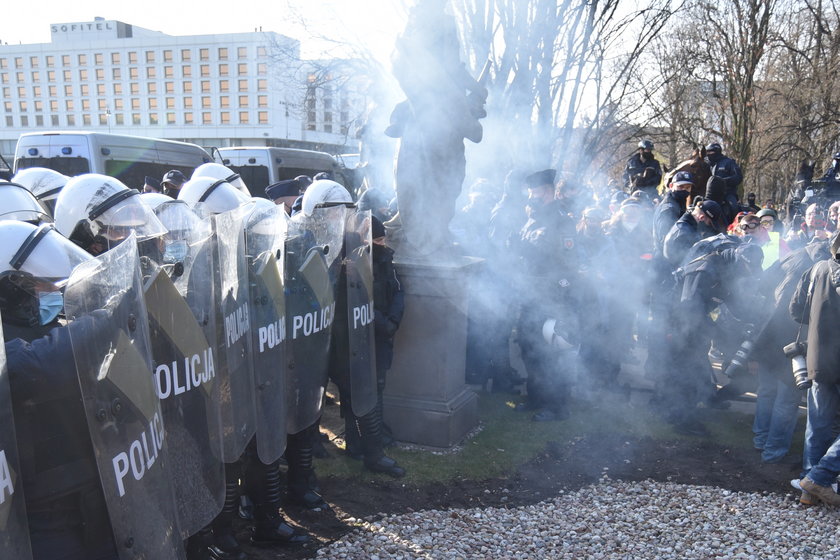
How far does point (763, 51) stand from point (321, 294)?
60.0 feet

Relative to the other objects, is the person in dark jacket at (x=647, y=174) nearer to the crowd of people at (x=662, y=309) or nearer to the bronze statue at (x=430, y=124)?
the crowd of people at (x=662, y=309)

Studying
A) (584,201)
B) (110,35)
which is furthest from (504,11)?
(110,35)

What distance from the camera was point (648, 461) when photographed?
15.2 ft

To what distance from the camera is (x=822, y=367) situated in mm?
3957

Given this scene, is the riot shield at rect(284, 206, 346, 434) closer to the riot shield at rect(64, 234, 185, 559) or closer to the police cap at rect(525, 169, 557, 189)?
the riot shield at rect(64, 234, 185, 559)

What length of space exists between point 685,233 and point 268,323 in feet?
14.8

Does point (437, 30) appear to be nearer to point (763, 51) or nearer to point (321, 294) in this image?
point (321, 294)

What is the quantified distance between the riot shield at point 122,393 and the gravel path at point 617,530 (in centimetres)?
172

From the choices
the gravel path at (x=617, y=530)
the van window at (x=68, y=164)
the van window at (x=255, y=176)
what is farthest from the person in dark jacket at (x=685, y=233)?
the van window at (x=255, y=176)

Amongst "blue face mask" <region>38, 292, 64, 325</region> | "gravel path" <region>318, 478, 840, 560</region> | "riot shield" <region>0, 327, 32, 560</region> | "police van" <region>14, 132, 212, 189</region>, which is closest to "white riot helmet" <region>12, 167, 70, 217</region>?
"blue face mask" <region>38, 292, 64, 325</region>

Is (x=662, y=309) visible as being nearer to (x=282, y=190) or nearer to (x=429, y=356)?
(x=429, y=356)

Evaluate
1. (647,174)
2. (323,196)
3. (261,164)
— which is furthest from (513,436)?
(261,164)

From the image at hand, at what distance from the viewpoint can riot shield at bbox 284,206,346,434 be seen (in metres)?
3.24

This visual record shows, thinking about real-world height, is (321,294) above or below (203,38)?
below
